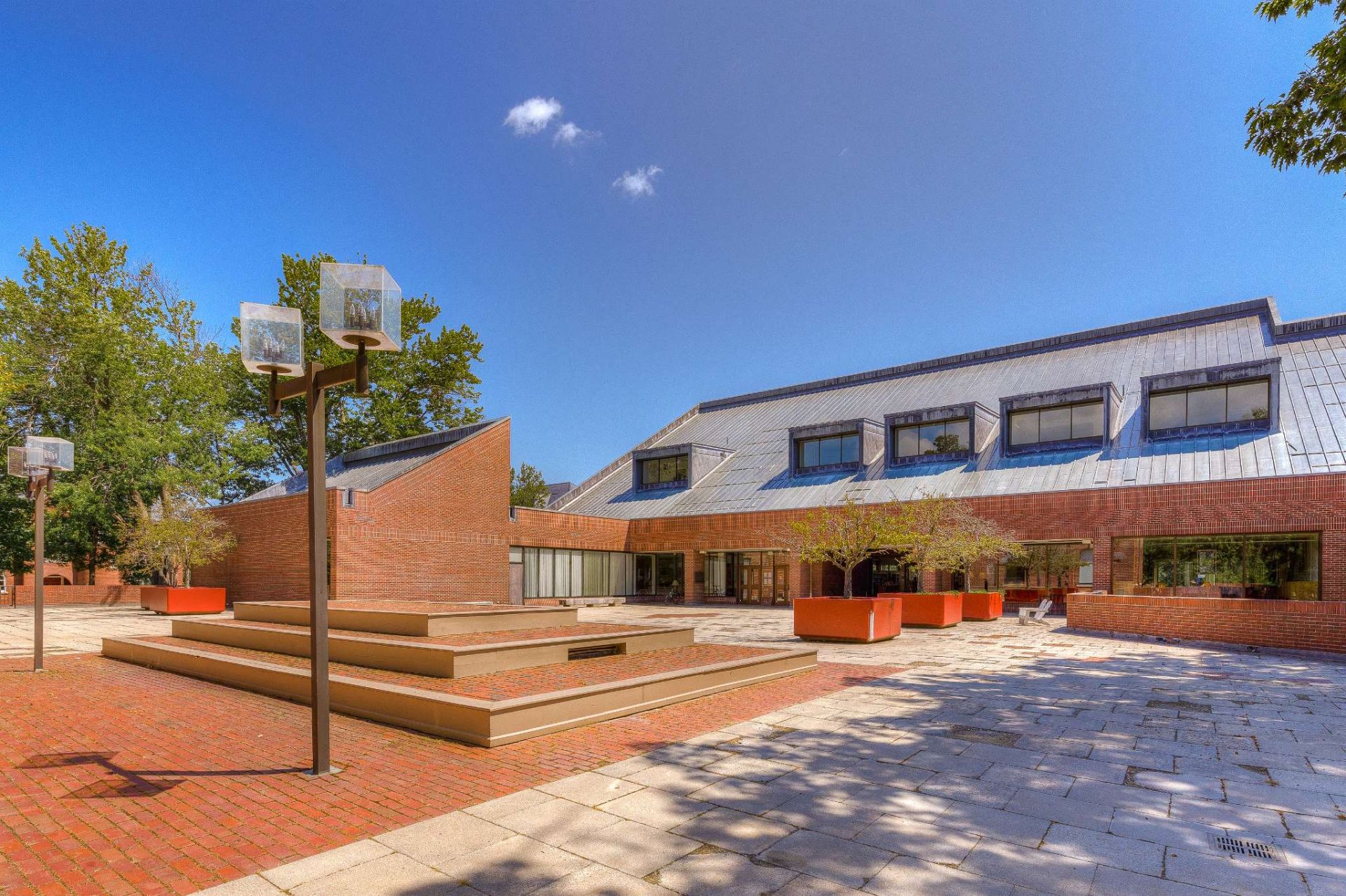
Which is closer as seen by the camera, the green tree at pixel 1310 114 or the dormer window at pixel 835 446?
the green tree at pixel 1310 114

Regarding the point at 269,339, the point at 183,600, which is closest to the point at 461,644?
the point at 269,339

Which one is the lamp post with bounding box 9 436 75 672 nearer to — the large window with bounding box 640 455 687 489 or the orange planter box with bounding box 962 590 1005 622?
the orange planter box with bounding box 962 590 1005 622

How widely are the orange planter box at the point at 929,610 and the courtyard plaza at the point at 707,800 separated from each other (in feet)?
33.9

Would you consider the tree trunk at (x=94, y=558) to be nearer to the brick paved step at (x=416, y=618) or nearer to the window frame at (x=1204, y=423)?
the brick paved step at (x=416, y=618)

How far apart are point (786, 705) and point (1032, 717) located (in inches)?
108

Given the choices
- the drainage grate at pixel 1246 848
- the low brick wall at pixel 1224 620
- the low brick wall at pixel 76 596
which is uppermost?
the drainage grate at pixel 1246 848

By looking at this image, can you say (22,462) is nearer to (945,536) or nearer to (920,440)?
(945,536)

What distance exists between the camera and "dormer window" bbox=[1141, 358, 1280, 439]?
76.9 feet

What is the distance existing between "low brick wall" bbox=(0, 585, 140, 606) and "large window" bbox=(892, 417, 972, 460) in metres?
32.9

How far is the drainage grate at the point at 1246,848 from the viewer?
14.4 ft

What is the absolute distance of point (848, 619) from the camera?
15.5 metres

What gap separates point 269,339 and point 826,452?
28.6 m

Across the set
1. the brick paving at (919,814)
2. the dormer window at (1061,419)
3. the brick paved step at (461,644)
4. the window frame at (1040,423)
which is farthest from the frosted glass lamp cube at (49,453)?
the window frame at (1040,423)

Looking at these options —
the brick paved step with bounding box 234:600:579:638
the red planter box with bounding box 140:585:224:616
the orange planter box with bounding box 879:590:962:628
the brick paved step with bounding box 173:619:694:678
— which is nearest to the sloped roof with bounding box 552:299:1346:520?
the orange planter box with bounding box 879:590:962:628
